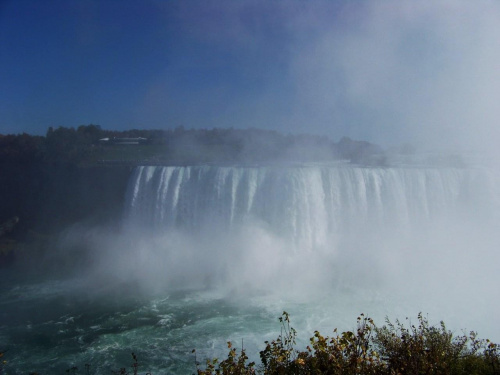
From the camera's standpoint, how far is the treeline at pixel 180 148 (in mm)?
25781

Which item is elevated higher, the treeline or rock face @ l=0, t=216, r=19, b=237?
the treeline

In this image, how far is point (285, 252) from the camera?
1692cm

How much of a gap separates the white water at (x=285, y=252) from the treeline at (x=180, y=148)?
785cm

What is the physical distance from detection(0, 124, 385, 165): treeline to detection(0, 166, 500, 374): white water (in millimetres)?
7845

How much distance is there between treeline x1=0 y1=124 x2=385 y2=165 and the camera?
25.8 meters

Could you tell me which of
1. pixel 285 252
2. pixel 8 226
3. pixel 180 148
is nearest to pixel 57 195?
pixel 8 226

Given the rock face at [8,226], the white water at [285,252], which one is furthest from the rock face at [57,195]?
the white water at [285,252]

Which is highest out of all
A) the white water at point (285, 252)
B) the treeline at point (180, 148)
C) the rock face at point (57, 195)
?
the treeline at point (180, 148)

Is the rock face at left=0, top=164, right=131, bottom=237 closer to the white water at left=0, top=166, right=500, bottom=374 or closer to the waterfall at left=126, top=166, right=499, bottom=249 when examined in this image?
the white water at left=0, top=166, right=500, bottom=374

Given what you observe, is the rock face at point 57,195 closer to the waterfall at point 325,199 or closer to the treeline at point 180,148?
the treeline at point 180,148

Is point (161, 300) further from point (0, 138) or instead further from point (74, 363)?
point (0, 138)

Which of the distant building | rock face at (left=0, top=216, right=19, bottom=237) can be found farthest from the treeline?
rock face at (left=0, top=216, right=19, bottom=237)

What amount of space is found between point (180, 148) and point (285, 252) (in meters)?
18.7

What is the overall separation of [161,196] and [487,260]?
16.5 metres
